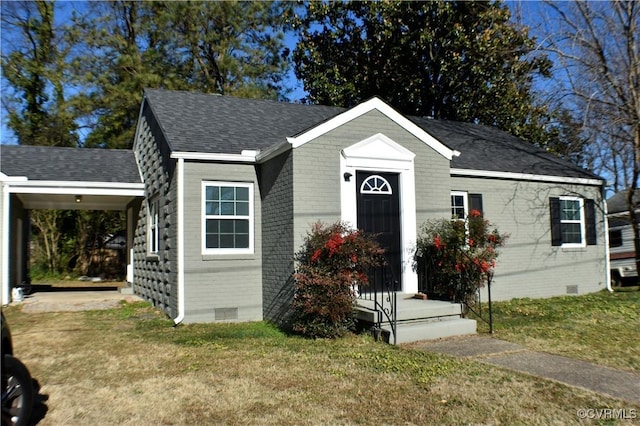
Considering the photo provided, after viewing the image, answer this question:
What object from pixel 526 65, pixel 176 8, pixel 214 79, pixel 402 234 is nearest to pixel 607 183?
pixel 526 65

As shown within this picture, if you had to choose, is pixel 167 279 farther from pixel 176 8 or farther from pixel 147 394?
pixel 176 8

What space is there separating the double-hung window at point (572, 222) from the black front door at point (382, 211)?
5838 mm

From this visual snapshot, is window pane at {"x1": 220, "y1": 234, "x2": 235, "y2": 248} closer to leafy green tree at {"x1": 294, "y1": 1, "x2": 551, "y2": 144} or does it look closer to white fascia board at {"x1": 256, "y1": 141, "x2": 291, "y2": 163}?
white fascia board at {"x1": 256, "y1": 141, "x2": 291, "y2": 163}

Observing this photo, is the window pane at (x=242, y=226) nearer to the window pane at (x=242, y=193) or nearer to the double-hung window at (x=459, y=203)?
the window pane at (x=242, y=193)

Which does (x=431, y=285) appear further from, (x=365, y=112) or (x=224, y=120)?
(x=224, y=120)

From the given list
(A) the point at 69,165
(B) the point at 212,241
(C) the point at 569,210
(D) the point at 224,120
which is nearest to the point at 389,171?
(B) the point at 212,241

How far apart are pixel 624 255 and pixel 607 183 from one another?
4754mm

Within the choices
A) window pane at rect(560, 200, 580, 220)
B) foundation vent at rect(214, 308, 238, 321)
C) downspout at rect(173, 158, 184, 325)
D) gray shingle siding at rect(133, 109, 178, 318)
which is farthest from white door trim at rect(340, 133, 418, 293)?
window pane at rect(560, 200, 580, 220)

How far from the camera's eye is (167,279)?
11094 millimetres

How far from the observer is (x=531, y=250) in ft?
44.6

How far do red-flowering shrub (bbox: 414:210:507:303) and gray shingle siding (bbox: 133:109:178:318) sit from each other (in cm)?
502

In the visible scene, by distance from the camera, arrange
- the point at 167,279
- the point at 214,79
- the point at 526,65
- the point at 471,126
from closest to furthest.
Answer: the point at 167,279
the point at 526,65
the point at 471,126
the point at 214,79

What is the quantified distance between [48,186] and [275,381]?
31.9 ft

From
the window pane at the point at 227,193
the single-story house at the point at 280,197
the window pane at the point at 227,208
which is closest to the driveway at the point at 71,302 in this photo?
the single-story house at the point at 280,197
